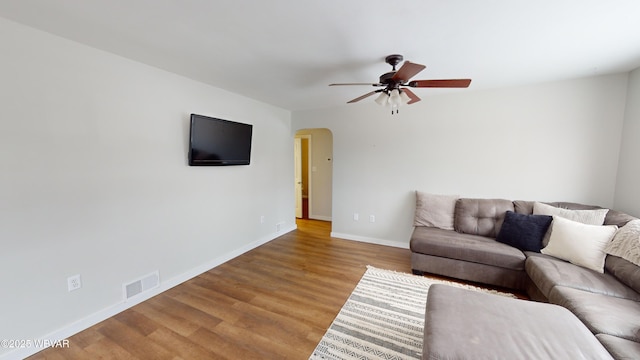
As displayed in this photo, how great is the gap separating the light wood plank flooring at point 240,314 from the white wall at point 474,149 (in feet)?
3.68

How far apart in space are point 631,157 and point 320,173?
4589mm

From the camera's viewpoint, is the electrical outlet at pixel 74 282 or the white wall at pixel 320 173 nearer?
the electrical outlet at pixel 74 282

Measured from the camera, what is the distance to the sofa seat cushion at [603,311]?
→ 140 centimetres

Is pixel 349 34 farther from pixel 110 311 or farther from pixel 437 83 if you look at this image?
pixel 110 311

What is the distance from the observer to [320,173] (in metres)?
5.78

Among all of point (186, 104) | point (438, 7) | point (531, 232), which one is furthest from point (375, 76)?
point (531, 232)

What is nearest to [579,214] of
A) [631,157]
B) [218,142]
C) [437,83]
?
[631,157]

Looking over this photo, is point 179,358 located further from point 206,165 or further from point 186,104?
point 186,104

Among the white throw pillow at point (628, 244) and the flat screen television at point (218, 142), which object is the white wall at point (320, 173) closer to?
the flat screen television at point (218, 142)

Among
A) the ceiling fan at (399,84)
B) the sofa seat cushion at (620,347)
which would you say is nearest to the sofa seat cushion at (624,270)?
the sofa seat cushion at (620,347)

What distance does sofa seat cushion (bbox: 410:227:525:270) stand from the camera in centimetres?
254

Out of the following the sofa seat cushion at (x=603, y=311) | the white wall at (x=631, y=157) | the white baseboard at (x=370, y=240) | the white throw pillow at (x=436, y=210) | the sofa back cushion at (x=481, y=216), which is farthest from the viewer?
the white baseboard at (x=370, y=240)

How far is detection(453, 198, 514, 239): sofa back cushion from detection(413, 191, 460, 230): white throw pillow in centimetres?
10

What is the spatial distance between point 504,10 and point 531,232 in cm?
230
